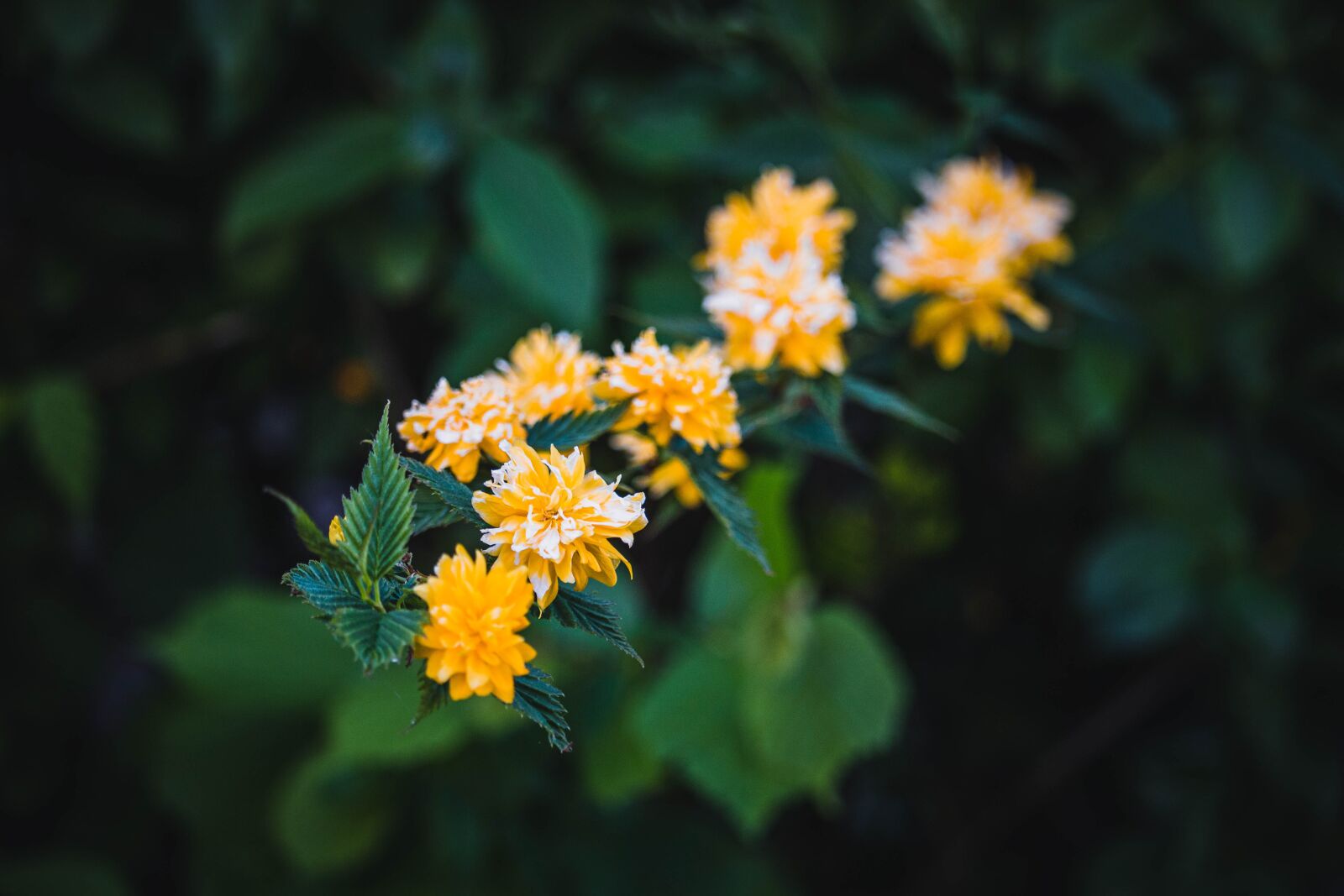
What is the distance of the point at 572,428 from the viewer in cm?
46

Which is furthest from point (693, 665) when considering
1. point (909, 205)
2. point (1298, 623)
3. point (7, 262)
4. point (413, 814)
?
point (7, 262)

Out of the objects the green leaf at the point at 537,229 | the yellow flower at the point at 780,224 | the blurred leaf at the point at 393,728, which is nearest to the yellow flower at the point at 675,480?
the yellow flower at the point at 780,224

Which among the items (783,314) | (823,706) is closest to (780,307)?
(783,314)

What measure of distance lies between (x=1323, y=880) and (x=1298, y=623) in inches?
16.3

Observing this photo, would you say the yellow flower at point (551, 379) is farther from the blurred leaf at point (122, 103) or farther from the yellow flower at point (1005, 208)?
the blurred leaf at point (122, 103)

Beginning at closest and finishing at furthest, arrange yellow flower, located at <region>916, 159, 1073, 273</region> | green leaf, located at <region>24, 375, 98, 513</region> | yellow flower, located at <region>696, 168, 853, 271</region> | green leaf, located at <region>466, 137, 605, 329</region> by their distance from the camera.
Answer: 1. yellow flower, located at <region>696, 168, 853, 271</region>
2. yellow flower, located at <region>916, 159, 1073, 273</region>
3. green leaf, located at <region>466, 137, 605, 329</region>
4. green leaf, located at <region>24, 375, 98, 513</region>

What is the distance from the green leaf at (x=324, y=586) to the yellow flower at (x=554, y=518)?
5 centimetres

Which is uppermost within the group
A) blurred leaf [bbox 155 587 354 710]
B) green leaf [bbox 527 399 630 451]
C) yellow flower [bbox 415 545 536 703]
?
blurred leaf [bbox 155 587 354 710]

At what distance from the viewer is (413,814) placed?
1261mm

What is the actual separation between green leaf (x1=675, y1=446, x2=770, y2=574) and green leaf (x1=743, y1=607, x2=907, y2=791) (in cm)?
61

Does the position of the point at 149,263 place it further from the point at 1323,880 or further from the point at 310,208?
the point at 1323,880

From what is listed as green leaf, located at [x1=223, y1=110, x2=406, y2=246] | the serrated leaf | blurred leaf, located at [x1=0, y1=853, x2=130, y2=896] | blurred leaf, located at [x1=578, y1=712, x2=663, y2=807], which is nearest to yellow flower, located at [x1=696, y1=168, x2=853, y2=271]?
the serrated leaf

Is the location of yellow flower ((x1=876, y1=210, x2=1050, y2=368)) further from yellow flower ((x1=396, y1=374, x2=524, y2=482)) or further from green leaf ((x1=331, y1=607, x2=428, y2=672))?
green leaf ((x1=331, y1=607, x2=428, y2=672))

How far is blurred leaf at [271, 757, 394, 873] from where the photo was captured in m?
1.15
